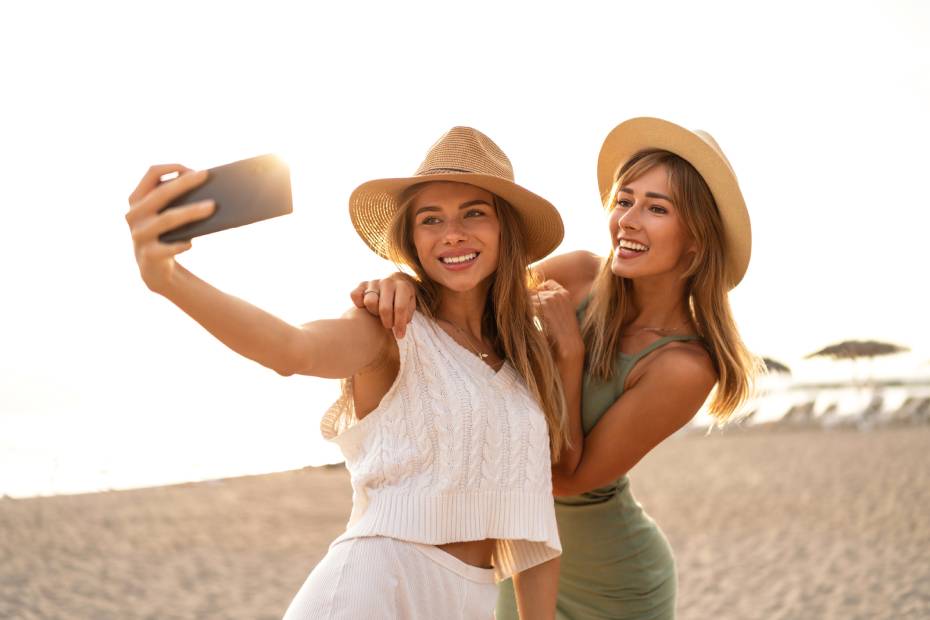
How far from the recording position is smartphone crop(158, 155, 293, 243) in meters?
1.58

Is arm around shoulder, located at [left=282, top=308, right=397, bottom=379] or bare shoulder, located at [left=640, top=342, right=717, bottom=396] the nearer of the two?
arm around shoulder, located at [left=282, top=308, right=397, bottom=379]

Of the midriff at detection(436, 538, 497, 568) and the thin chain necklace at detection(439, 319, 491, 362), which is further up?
the thin chain necklace at detection(439, 319, 491, 362)

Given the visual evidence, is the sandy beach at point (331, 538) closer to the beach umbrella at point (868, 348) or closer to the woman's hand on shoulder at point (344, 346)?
the woman's hand on shoulder at point (344, 346)

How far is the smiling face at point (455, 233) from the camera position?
7.82 feet

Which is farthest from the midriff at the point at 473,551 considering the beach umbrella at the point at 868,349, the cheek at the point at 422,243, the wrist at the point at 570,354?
the beach umbrella at the point at 868,349

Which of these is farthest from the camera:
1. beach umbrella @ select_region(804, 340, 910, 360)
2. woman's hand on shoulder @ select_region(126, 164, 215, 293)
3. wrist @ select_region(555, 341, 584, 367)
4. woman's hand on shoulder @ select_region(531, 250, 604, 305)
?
beach umbrella @ select_region(804, 340, 910, 360)

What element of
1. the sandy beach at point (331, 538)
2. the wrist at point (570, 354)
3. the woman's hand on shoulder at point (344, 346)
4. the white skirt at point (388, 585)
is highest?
the woman's hand on shoulder at point (344, 346)

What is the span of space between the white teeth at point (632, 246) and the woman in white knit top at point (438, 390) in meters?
0.30

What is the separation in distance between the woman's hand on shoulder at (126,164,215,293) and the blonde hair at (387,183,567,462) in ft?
3.01

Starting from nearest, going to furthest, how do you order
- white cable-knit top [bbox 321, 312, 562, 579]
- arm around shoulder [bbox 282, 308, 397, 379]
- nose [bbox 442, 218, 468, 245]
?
arm around shoulder [bbox 282, 308, 397, 379]
white cable-knit top [bbox 321, 312, 562, 579]
nose [bbox 442, 218, 468, 245]

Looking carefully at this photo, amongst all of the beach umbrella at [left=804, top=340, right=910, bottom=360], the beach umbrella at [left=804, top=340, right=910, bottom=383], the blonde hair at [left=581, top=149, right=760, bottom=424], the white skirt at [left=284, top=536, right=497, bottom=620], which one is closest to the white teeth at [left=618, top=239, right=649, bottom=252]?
the blonde hair at [left=581, top=149, right=760, bottom=424]

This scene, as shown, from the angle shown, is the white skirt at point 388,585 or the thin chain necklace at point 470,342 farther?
the thin chain necklace at point 470,342

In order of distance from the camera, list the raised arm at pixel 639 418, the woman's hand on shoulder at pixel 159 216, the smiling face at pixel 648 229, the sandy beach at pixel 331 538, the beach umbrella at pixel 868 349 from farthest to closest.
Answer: the beach umbrella at pixel 868 349 → the sandy beach at pixel 331 538 → the smiling face at pixel 648 229 → the raised arm at pixel 639 418 → the woman's hand on shoulder at pixel 159 216

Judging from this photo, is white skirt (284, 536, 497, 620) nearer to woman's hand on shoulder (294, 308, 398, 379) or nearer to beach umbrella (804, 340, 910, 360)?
woman's hand on shoulder (294, 308, 398, 379)
